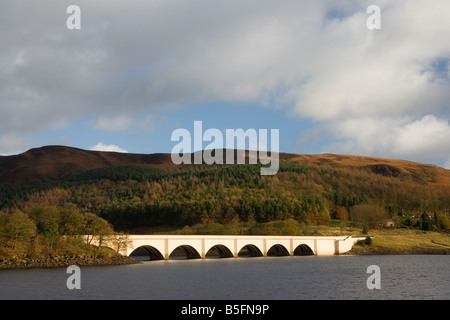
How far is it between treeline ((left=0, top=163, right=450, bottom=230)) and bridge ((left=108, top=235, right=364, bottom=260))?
63.4ft

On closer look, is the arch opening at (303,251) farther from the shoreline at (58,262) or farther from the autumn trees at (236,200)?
the shoreline at (58,262)

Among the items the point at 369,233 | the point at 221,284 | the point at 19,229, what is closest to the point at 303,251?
the point at 369,233

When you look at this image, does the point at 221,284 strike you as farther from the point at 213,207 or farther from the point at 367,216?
the point at 367,216

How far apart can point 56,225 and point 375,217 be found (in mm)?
103228

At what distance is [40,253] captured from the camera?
64.7 meters

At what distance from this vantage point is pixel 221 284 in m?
45.8

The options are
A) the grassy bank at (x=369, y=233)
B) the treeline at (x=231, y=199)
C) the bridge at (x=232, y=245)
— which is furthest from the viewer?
the treeline at (x=231, y=199)

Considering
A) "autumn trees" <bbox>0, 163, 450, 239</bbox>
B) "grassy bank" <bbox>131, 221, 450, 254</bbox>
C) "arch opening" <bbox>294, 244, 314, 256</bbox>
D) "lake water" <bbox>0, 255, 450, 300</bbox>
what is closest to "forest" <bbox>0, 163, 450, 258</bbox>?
"autumn trees" <bbox>0, 163, 450, 239</bbox>

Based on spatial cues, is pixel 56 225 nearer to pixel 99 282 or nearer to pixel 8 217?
pixel 8 217

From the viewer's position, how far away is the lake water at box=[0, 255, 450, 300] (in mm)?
39031

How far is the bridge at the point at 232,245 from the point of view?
77125mm

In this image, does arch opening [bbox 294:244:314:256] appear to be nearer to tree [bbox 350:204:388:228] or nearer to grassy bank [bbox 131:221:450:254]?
grassy bank [bbox 131:221:450:254]

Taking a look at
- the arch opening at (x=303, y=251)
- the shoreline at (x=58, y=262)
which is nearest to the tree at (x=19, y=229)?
the shoreline at (x=58, y=262)

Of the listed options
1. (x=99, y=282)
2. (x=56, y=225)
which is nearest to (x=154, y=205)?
(x=56, y=225)
